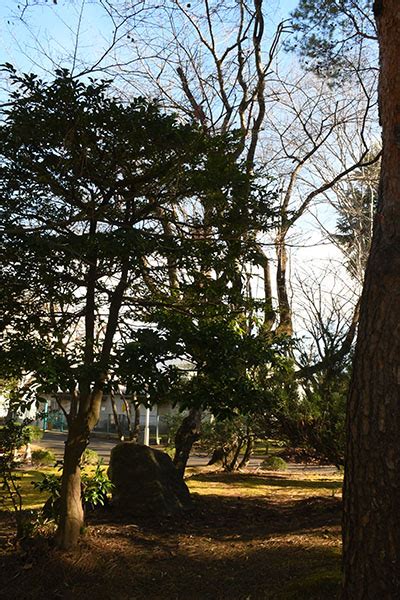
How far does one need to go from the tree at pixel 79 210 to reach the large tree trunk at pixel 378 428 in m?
2.10

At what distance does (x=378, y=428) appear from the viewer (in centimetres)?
319

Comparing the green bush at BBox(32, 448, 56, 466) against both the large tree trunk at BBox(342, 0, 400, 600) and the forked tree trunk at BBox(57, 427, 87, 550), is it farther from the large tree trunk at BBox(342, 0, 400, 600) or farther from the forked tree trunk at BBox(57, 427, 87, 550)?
the large tree trunk at BBox(342, 0, 400, 600)

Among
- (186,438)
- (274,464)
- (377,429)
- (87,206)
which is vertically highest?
(87,206)

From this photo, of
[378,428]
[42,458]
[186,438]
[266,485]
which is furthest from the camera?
[42,458]

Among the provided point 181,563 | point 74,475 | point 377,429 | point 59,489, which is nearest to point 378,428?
point 377,429

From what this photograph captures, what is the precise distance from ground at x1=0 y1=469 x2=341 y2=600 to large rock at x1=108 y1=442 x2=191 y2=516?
0.18m

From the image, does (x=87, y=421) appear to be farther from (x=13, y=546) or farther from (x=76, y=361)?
(x=13, y=546)

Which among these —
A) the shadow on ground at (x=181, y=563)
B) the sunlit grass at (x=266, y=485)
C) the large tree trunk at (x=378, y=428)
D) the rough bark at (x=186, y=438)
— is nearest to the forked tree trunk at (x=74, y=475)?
the shadow on ground at (x=181, y=563)

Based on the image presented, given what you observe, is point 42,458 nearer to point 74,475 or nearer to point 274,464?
point 274,464

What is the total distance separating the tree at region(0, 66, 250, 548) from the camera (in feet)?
15.8

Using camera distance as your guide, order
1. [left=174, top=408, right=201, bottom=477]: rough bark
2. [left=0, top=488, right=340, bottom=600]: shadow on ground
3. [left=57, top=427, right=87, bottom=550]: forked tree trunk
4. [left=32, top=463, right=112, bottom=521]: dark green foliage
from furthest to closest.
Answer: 1. [left=174, top=408, right=201, bottom=477]: rough bark
2. [left=32, top=463, right=112, bottom=521]: dark green foliage
3. [left=57, top=427, right=87, bottom=550]: forked tree trunk
4. [left=0, top=488, right=340, bottom=600]: shadow on ground

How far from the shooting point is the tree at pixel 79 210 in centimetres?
482

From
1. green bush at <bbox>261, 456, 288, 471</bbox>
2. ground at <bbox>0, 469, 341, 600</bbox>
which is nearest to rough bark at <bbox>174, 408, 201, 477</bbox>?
ground at <bbox>0, 469, 341, 600</bbox>

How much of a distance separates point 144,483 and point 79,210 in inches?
143
